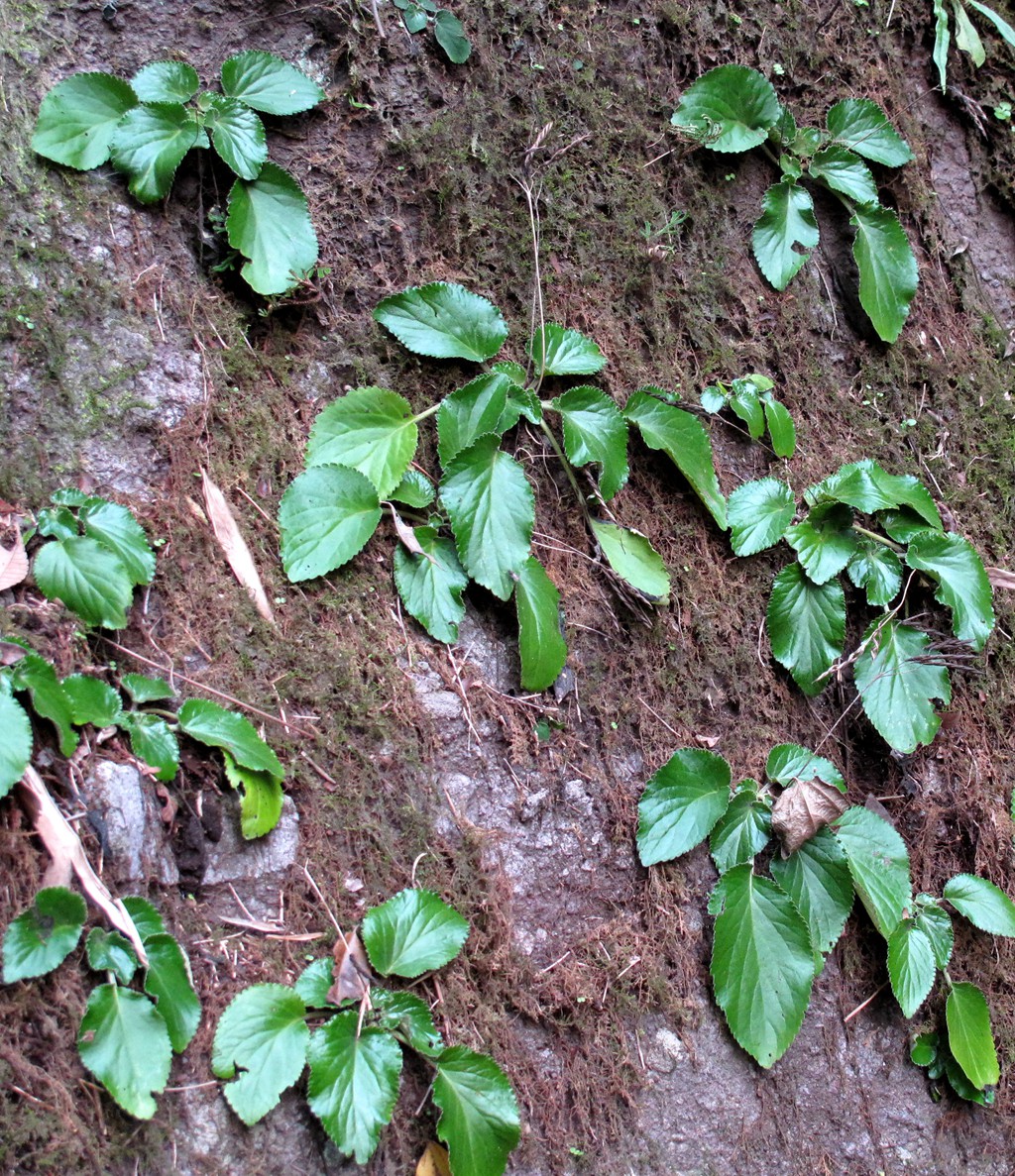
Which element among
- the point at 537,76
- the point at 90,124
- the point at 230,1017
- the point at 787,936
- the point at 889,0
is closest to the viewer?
the point at 230,1017

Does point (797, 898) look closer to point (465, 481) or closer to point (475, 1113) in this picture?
point (475, 1113)

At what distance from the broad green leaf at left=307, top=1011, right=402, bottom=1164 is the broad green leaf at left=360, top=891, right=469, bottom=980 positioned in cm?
12

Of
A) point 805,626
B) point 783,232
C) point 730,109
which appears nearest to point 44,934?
point 805,626

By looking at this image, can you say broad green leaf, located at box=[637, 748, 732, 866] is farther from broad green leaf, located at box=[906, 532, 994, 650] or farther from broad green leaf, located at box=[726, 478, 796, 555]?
broad green leaf, located at box=[906, 532, 994, 650]

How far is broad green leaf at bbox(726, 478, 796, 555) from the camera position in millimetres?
2406

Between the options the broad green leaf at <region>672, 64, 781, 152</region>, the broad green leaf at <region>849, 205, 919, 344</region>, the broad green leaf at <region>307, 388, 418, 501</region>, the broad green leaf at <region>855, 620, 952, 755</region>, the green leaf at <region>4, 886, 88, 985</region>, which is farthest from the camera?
the broad green leaf at <region>849, 205, 919, 344</region>

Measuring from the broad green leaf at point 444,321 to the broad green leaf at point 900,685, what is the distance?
1.28 meters

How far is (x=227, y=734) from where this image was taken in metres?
1.73

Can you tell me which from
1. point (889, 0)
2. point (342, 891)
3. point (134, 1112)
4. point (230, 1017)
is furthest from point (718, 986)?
point (889, 0)

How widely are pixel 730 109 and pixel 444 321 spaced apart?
1.17 meters

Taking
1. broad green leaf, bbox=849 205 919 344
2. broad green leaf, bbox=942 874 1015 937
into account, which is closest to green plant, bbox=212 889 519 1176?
broad green leaf, bbox=942 874 1015 937

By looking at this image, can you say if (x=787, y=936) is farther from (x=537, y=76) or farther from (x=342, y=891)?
(x=537, y=76)

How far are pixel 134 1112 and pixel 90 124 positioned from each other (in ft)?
6.39

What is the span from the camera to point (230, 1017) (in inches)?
63.7
